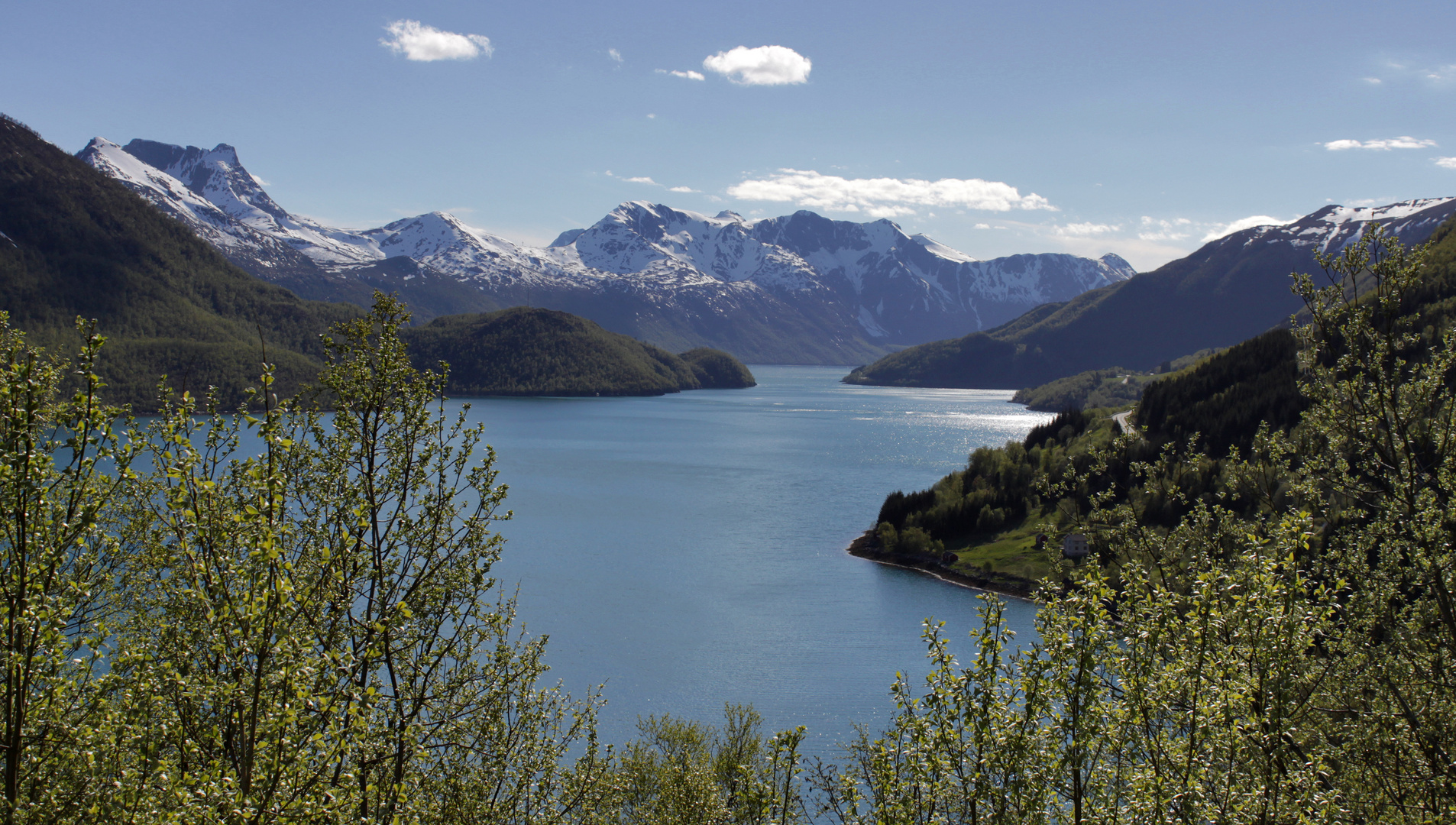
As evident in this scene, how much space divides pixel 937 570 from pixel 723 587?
22.3 metres

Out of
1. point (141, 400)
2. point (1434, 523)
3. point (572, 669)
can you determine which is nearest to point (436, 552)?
point (1434, 523)

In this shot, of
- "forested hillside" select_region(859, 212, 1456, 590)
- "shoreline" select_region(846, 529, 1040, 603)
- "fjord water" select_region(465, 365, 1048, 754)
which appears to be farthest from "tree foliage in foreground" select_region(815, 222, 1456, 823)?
"shoreline" select_region(846, 529, 1040, 603)

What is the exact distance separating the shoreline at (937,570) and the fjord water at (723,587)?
124cm

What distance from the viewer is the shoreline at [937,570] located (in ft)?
233

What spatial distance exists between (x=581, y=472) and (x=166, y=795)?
383 feet

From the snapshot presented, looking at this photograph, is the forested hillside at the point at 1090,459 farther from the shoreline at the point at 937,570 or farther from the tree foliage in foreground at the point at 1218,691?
the tree foliage in foreground at the point at 1218,691

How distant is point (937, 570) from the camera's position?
78.8m

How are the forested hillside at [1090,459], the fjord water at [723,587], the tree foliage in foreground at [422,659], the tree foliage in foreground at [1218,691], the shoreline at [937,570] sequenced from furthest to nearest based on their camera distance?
the forested hillside at [1090,459], the shoreline at [937,570], the fjord water at [723,587], the tree foliage in foreground at [1218,691], the tree foliage in foreground at [422,659]

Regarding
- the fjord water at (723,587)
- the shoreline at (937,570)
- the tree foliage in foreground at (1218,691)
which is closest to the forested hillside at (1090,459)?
the shoreline at (937,570)

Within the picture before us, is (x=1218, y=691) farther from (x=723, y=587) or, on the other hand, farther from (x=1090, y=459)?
(x=1090, y=459)

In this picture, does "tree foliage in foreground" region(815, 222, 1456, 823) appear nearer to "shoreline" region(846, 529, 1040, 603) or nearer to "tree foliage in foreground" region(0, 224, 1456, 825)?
"tree foliage in foreground" region(0, 224, 1456, 825)

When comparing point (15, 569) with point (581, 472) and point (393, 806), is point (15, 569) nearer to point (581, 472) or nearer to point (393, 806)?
point (393, 806)

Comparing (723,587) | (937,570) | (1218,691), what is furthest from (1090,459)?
(1218,691)

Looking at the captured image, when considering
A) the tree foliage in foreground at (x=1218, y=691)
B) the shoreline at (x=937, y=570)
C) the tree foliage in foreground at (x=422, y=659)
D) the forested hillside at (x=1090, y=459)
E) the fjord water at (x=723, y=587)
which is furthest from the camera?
the forested hillside at (x=1090, y=459)
